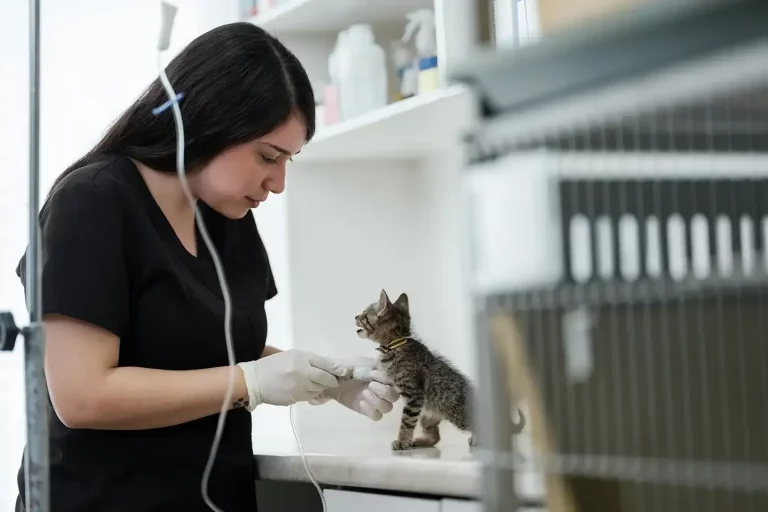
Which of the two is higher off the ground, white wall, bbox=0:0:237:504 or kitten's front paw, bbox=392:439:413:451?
white wall, bbox=0:0:237:504

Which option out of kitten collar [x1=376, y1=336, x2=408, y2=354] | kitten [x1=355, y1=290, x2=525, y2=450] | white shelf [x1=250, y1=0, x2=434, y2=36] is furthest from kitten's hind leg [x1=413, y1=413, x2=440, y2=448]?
white shelf [x1=250, y1=0, x2=434, y2=36]

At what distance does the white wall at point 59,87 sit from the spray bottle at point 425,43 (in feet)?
2.19

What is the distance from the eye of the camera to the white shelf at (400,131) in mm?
1896

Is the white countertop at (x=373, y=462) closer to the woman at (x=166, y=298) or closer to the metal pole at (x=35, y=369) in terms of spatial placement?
the woman at (x=166, y=298)

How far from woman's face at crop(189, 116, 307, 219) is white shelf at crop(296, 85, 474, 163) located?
1.20ft

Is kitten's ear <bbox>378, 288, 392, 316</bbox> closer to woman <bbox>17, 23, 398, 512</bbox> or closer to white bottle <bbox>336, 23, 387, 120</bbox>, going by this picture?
woman <bbox>17, 23, 398, 512</bbox>

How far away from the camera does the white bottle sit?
2164 millimetres

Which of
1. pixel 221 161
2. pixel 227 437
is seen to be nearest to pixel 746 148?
pixel 221 161

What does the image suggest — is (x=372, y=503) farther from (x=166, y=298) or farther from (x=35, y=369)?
(x=35, y=369)

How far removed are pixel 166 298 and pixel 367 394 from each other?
17.8 inches

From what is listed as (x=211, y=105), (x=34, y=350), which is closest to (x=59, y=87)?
(x=211, y=105)

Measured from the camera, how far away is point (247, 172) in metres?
1.54

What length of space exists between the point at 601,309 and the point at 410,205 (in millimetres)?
1625

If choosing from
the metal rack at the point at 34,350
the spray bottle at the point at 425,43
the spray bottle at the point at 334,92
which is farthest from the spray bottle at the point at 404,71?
the metal rack at the point at 34,350
